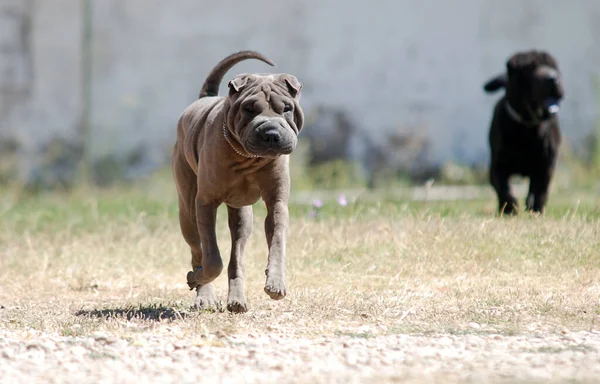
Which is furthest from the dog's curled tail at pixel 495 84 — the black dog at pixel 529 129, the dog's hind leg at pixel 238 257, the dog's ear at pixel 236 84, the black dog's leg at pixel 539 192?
the dog's ear at pixel 236 84

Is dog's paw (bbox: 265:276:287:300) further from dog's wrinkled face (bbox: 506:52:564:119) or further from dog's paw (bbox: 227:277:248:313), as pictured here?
dog's wrinkled face (bbox: 506:52:564:119)

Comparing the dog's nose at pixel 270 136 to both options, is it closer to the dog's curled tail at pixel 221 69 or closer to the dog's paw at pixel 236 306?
the dog's curled tail at pixel 221 69

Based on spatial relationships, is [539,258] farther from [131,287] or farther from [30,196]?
[30,196]

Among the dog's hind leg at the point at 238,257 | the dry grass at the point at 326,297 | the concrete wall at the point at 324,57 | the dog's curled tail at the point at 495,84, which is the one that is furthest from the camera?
the concrete wall at the point at 324,57

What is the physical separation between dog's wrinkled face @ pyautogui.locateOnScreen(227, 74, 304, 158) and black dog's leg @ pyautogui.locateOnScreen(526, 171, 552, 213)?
418cm

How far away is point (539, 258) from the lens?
268 inches

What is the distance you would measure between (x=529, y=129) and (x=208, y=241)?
4.39m

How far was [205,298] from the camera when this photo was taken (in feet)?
19.1

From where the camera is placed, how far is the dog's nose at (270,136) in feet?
15.8

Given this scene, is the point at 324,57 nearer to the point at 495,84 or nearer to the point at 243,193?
the point at 495,84

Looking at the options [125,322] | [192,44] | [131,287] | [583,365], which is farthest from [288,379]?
[192,44]

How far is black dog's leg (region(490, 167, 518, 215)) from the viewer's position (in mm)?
8703

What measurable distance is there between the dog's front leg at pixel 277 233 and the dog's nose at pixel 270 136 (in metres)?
0.51

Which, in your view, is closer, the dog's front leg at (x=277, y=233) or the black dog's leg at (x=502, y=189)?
the dog's front leg at (x=277, y=233)
